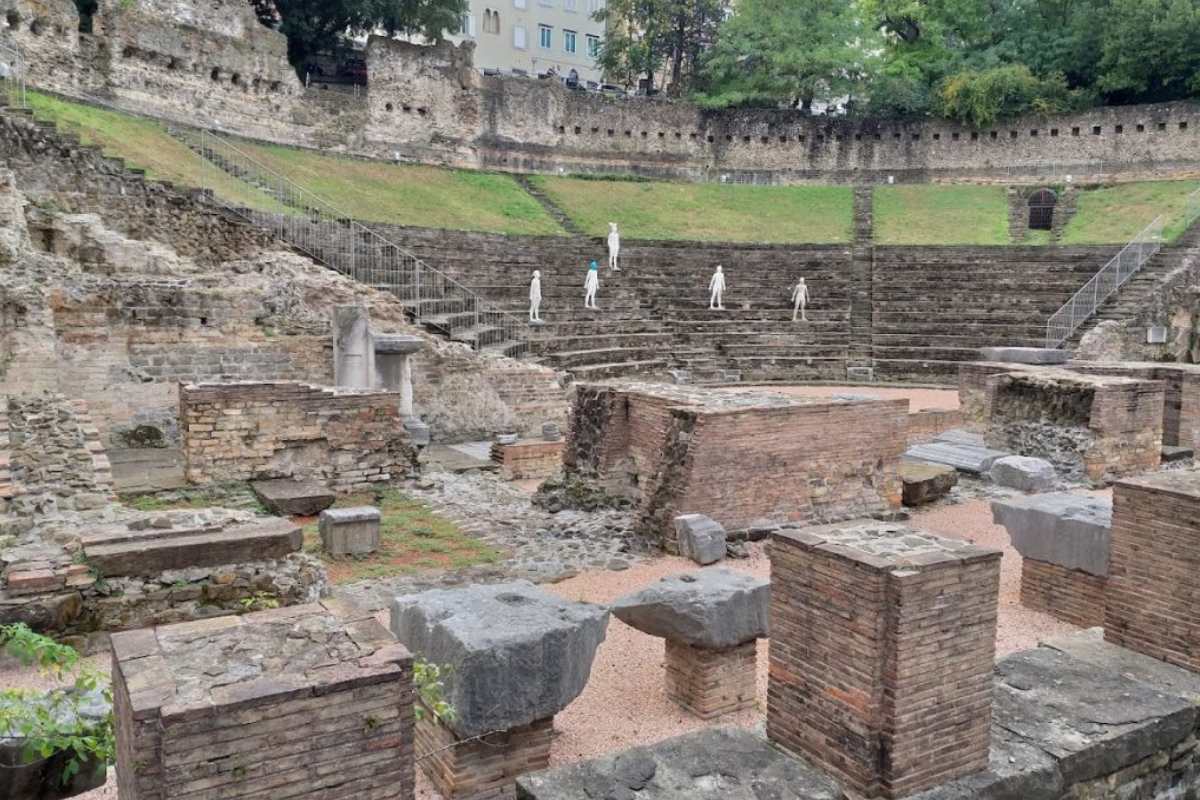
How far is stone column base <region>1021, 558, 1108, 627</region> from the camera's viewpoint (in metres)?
7.54

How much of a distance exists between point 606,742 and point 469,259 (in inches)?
722

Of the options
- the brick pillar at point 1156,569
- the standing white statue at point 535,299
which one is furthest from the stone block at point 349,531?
the standing white statue at point 535,299

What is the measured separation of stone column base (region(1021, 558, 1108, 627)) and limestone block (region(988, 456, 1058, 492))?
423 cm

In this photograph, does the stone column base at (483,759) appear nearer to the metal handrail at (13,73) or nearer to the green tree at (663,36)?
the metal handrail at (13,73)

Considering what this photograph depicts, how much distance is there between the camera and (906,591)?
401 cm

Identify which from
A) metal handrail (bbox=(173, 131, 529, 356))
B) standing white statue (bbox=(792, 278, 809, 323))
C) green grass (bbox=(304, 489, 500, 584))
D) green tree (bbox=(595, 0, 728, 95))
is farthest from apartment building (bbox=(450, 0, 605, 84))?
green grass (bbox=(304, 489, 500, 584))

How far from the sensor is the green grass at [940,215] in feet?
98.1

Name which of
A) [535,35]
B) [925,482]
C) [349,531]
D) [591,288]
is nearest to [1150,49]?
[591,288]

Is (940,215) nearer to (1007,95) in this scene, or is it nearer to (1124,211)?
(1124,211)

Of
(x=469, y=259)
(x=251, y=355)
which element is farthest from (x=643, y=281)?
(x=251, y=355)

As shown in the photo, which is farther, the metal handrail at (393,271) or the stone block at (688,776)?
the metal handrail at (393,271)

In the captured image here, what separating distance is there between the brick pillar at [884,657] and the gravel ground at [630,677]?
4.16 feet

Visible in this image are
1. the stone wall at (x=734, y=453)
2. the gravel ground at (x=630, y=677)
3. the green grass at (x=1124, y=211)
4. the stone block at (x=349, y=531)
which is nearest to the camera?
the gravel ground at (x=630, y=677)

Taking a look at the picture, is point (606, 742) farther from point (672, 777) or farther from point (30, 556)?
point (30, 556)
